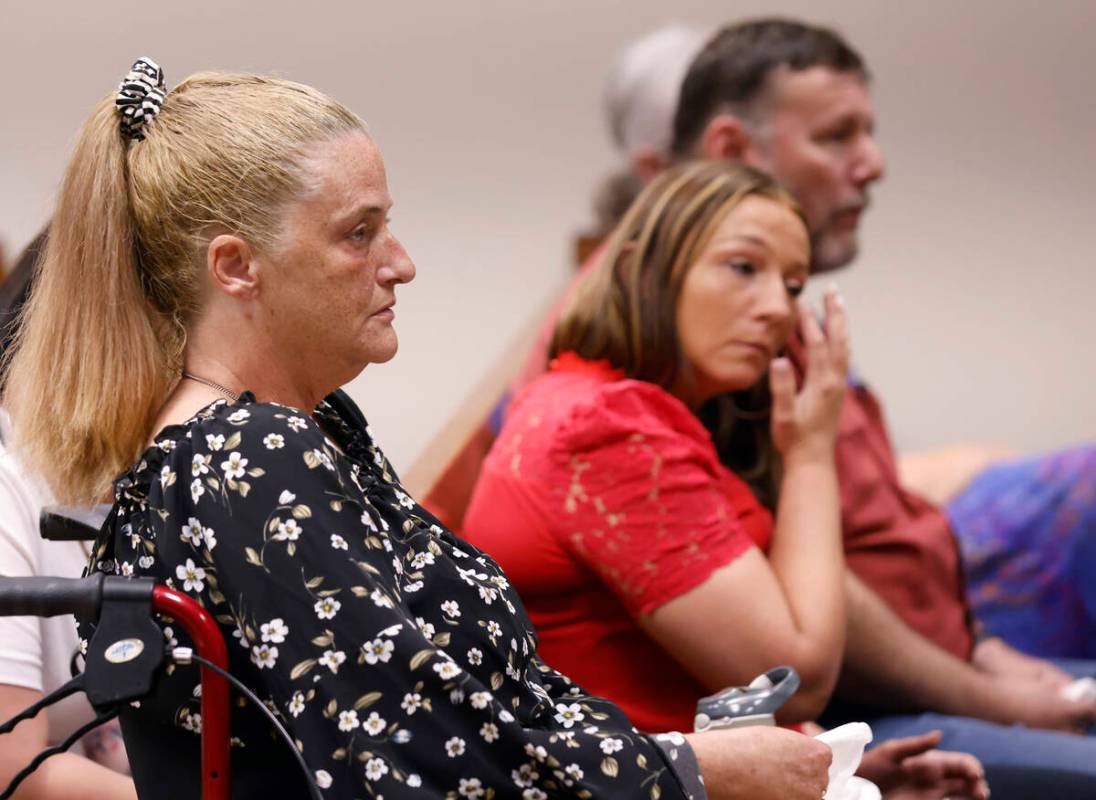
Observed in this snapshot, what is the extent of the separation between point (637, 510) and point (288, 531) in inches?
22.2

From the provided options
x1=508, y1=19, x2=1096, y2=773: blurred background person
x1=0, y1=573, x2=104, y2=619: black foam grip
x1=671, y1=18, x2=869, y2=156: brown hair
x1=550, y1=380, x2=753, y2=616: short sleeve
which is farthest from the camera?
x1=671, y1=18, x2=869, y2=156: brown hair

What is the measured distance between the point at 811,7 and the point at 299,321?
3.18 metres

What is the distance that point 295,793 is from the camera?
0.97 meters

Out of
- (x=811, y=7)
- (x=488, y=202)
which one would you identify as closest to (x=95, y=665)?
(x=488, y=202)

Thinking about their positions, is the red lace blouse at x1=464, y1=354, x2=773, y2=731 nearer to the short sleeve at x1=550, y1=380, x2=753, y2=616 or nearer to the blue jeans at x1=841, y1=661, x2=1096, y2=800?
the short sleeve at x1=550, y1=380, x2=753, y2=616

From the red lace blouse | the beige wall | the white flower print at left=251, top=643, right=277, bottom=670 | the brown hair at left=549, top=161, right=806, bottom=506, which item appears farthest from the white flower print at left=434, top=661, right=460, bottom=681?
the beige wall

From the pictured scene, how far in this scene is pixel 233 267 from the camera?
1033 mm

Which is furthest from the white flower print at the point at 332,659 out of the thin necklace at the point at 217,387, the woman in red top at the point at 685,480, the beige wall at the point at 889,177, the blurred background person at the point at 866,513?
the beige wall at the point at 889,177

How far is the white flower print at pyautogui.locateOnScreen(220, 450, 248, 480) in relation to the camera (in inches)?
36.8

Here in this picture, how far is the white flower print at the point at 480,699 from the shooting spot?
95cm

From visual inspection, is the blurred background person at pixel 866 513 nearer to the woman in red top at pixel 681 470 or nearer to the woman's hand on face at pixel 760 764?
the woman in red top at pixel 681 470

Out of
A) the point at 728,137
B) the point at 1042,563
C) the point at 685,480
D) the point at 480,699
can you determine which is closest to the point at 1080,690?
the point at 1042,563

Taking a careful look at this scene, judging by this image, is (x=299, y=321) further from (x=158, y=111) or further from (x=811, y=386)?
(x=811, y=386)

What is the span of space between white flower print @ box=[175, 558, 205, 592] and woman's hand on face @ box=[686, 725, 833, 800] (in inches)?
14.1
